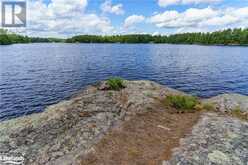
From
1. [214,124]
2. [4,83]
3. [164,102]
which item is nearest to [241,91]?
[164,102]

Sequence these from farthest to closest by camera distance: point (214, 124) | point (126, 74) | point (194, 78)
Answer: point (126, 74), point (194, 78), point (214, 124)

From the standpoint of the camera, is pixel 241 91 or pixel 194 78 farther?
pixel 194 78

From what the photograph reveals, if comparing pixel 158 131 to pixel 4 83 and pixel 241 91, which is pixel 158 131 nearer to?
pixel 241 91

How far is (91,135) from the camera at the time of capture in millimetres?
10859

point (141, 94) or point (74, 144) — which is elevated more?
point (141, 94)

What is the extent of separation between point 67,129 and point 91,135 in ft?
5.22

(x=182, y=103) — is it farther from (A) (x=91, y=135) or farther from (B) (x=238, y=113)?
(A) (x=91, y=135)

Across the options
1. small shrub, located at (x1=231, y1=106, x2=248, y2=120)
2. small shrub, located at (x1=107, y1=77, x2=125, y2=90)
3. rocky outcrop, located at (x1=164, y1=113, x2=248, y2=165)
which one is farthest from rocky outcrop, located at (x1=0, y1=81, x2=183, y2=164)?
small shrub, located at (x1=231, y1=106, x2=248, y2=120)

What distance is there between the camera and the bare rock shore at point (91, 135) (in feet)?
30.0

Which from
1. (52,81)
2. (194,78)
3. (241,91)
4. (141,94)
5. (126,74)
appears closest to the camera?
(141,94)

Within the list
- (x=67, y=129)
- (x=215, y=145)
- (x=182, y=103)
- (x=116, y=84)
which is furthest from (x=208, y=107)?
(x=67, y=129)

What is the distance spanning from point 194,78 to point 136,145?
30206 millimetres

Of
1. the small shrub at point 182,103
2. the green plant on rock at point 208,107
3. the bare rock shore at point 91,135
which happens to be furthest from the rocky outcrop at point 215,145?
the green plant on rock at point 208,107

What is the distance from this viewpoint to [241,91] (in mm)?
31047
